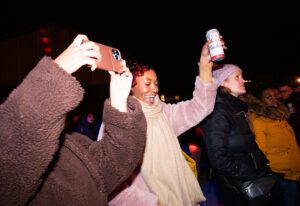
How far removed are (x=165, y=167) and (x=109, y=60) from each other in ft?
3.97

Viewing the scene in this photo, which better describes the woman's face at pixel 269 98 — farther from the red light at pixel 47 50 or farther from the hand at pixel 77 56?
the red light at pixel 47 50

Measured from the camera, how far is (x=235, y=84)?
112 inches

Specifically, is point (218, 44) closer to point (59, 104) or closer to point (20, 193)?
point (59, 104)

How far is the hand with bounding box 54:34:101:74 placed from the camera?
0.84 meters

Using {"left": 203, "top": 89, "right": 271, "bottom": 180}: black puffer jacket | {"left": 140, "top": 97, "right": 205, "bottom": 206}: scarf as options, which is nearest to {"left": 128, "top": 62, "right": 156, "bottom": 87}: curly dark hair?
{"left": 140, "top": 97, "right": 205, "bottom": 206}: scarf

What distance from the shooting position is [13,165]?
0.73 meters

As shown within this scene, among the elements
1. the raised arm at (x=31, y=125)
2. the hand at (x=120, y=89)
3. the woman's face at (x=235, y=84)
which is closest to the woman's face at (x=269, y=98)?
the woman's face at (x=235, y=84)

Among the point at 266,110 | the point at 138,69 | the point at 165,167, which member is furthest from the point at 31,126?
the point at 266,110

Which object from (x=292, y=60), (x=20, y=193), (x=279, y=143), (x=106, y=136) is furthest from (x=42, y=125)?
(x=292, y=60)

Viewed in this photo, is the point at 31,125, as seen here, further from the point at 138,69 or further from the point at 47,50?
the point at 47,50

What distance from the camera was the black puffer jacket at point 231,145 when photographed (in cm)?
239

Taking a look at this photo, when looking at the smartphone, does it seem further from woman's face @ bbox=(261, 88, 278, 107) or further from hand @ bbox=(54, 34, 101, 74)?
woman's face @ bbox=(261, 88, 278, 107)

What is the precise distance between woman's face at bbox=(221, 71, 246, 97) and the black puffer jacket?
0.78 ft

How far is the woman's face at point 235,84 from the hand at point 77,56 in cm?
218
